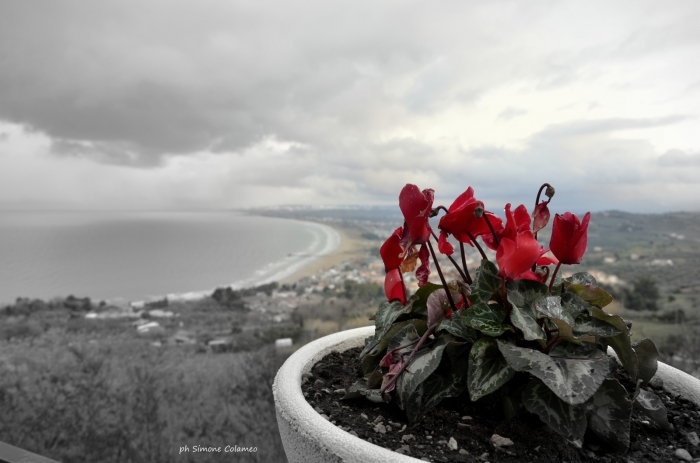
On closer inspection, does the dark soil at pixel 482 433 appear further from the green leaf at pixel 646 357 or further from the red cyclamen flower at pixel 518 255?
the red cyclamen flower at pixel 518 255

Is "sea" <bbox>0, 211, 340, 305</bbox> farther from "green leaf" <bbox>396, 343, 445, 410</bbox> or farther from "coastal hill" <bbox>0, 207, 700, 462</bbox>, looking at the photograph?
"green leaf" <bbox>396, 343, 445, 410</bbox>

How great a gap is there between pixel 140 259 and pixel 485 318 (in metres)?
3.58

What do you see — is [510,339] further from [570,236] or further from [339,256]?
[339,256]

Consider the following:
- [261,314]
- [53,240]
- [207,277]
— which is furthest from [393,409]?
[53,240]

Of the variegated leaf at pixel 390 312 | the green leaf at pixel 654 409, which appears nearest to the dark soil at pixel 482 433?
the green leaf at pixel 654 409

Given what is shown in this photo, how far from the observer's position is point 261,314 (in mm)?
3109

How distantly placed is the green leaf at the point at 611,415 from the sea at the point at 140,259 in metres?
3.20

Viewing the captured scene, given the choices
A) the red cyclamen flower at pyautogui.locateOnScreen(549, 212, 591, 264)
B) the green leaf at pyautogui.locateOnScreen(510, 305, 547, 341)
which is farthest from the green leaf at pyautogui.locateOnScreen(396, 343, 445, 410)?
the red cyclamen flower at pyautogui.locateOnScreen(549, 212, 591, 264)

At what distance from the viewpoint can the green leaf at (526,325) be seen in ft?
1.79

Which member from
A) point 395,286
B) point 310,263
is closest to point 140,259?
point 310,263

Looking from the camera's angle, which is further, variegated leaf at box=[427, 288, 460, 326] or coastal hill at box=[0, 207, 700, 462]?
coastal hill at box=[0, 207, 700, 462]

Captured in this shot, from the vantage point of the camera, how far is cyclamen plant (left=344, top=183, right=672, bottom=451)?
54 cm

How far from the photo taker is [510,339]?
60 centimetres

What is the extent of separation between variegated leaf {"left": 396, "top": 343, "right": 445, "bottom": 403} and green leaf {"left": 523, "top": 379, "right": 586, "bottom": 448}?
115 millimetres
